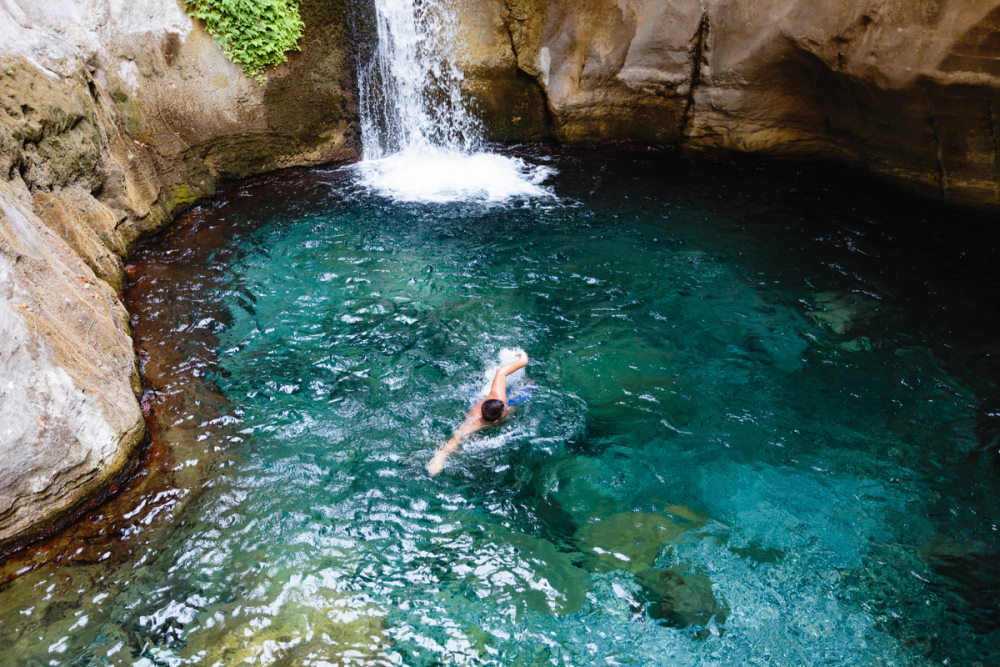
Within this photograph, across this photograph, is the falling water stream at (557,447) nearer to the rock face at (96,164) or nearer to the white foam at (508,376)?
the white foam at (508,376)

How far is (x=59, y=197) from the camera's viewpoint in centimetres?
689

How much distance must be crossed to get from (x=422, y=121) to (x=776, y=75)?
5464 millimetres

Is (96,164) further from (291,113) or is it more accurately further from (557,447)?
(557,447)

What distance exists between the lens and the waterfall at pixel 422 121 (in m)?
9.94

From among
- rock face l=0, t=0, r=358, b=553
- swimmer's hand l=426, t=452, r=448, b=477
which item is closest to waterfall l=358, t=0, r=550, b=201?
rock face l=0, t=0, r=358, b=553

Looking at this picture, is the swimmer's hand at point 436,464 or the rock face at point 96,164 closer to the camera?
the rock face at point 96,164

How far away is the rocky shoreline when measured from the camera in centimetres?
483

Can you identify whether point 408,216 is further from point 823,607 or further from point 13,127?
point 823,607

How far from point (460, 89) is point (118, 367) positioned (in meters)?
7.22

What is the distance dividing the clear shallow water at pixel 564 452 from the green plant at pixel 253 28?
254 centimetres

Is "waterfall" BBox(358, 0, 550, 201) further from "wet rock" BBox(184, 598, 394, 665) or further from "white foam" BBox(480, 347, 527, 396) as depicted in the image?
"wet rock" BBox(184, 598, 394, 665)

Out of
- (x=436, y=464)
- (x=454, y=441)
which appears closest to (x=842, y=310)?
(x=454, y=441)

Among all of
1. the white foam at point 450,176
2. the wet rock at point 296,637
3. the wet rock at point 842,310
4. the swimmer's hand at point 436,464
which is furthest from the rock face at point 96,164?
the wet rock at point 842,310

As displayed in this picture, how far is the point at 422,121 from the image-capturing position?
1074 cm
